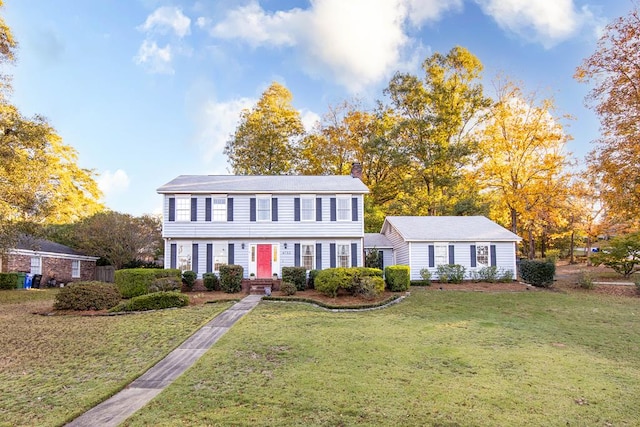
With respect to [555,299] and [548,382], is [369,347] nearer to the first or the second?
[548,382]

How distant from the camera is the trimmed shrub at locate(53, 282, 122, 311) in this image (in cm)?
1446

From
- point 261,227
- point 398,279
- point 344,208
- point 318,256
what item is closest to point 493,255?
point 398,279

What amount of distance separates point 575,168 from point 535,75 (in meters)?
7.18

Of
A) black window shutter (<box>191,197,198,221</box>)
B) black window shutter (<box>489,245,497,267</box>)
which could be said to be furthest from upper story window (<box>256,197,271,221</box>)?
black window shutter (<box>489,245,497,267</box>)

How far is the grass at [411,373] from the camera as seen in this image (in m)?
5.67

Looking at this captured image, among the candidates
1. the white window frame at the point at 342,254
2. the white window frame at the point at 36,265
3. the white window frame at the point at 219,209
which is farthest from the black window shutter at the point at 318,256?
the white window frame at the point at 36,265

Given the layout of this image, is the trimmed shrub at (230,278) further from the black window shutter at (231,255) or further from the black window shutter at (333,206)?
the black window shutter at (333,206)

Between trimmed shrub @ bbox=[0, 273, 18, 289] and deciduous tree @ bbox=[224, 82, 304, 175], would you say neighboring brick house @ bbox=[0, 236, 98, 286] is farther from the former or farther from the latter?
deciduous tree @ bbox=[224, 82, 304, 175]

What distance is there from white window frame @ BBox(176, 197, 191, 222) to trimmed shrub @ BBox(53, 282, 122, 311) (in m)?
6.67

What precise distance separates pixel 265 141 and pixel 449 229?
17132mm

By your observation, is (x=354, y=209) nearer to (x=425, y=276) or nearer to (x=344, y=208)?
(x=344, y=208)

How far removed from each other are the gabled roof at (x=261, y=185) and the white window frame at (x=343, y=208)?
0.44 m

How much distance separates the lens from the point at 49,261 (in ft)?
84.8

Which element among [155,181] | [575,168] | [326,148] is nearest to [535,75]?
[575,168]
